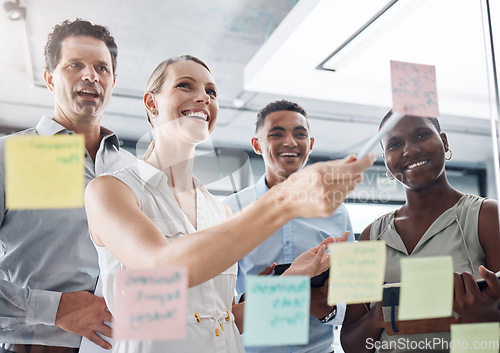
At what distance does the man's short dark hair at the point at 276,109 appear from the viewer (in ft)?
2.59

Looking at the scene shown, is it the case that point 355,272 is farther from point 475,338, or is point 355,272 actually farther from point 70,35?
point 70,35

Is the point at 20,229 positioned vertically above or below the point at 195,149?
below

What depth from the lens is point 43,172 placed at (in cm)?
60

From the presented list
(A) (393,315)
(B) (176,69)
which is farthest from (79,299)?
(A) (393,315)

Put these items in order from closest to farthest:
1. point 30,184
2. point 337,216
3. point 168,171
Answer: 1. point 30,184
2. point 168,171
3. point 337,216

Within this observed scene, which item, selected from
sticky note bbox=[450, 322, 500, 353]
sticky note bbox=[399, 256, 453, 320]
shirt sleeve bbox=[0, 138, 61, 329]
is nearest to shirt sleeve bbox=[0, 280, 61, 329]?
shirt sleeve bbox=[0, 138, 61, 329]

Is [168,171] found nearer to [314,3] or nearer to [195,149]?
[195,149]

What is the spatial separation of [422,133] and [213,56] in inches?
17.8

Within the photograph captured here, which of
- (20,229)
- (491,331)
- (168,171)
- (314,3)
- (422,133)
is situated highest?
(314,3)

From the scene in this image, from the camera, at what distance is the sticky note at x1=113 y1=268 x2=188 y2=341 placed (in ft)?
2.03

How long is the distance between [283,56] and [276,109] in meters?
0.10

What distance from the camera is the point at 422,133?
0.87 m

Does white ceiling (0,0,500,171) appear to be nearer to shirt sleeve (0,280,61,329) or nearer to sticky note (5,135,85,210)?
sticky note (5,135,85,210)

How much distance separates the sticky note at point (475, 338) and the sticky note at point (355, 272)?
22 cm
